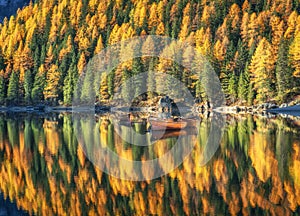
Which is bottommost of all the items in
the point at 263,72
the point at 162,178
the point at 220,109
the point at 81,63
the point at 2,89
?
the point at 162,178

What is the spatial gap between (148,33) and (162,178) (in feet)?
328

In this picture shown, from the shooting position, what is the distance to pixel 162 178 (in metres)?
21.6

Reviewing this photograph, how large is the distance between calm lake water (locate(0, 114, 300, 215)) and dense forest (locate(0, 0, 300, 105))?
45.9 meters

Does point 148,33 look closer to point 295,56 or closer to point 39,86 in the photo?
point 39,86

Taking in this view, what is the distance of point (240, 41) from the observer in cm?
9369

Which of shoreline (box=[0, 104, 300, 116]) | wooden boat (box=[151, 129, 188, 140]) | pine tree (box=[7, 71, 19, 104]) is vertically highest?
pine tree (box=[7, 71, 19, 104])

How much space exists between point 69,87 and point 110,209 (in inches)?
3502

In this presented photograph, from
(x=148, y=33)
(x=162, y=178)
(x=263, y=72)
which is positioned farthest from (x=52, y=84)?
(x=162, y=178)

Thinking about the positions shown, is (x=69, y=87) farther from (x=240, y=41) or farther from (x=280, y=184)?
(x=280, y=184)

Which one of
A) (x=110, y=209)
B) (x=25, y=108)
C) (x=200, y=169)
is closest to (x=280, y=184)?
(x=200, y=169)

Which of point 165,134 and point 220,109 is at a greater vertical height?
point 220,109

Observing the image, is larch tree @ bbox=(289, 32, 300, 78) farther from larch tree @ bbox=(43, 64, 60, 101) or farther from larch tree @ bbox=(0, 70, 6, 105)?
larch tree @ bbox=(0, 70, 6, 105)

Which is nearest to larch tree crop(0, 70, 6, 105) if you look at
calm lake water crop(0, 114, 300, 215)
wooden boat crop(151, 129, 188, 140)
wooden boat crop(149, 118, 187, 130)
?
wooden boat crop(149, 118, 187, 130)

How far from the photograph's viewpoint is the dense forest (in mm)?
80500
